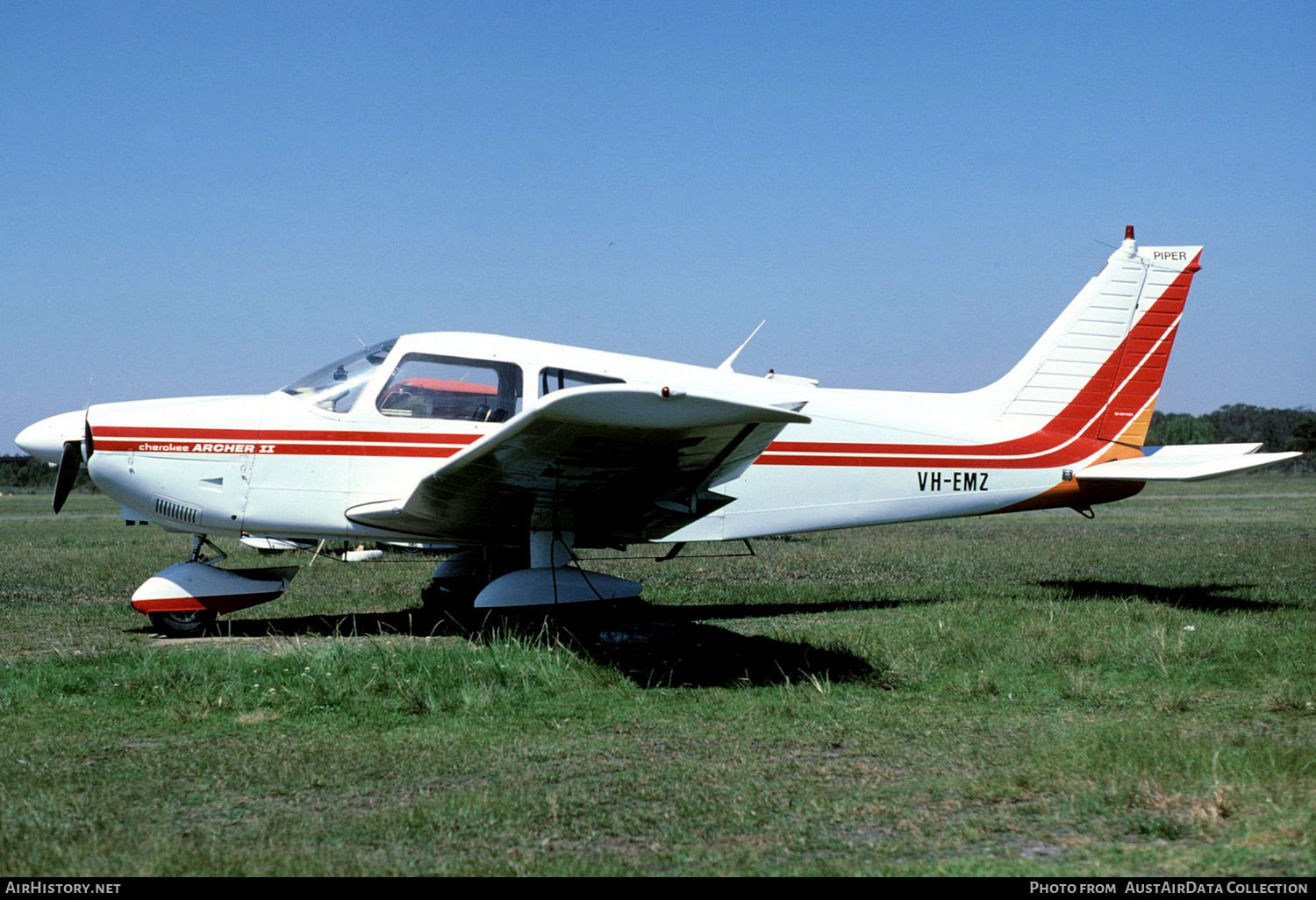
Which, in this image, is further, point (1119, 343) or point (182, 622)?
point (1119, 343)

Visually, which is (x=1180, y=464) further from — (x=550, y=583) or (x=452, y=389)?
(x=452, y=389)

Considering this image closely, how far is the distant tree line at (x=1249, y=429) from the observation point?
58625mm

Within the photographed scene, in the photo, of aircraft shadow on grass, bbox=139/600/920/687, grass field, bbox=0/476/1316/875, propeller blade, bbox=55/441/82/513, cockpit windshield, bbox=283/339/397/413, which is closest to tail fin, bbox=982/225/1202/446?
grass field, bbox=0/476/1316/875

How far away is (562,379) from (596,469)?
176cm

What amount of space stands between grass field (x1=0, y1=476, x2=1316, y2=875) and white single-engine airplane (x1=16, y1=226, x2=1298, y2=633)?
80 cm

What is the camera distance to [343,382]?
7.89 metres

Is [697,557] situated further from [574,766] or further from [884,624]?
[574,766]

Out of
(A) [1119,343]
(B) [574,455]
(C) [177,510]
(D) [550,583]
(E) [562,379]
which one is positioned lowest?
(D) [550,583]

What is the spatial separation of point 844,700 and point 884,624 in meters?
2.52

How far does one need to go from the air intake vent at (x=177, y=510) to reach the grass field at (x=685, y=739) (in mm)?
934

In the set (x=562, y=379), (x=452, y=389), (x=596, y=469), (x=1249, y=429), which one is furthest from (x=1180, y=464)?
(x=1249, y=429)

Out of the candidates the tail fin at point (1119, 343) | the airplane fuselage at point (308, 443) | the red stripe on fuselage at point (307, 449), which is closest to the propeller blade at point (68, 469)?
the airplane fuselage at point (308, 443)

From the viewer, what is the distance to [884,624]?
778cm
